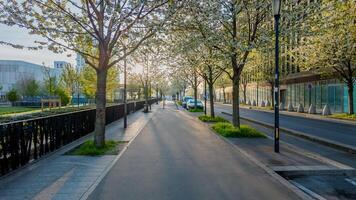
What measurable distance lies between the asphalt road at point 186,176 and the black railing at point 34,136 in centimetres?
224

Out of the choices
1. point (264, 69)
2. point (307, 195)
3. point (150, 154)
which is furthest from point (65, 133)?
point (264, 69)

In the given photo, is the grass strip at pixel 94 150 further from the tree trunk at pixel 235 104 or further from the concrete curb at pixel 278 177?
the tree trunk at pixel 235 104

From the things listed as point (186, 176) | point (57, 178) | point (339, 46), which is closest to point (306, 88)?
point (339, 46)

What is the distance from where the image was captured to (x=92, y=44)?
13758 millimetres

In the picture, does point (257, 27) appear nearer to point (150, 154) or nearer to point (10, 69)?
point (150, 154)

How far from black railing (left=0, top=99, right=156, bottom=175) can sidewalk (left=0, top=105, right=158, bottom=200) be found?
0.99 feet

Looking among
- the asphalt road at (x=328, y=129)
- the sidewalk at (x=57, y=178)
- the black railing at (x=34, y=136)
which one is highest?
the black railing at (x=34, y=136)

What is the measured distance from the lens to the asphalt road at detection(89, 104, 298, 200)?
267 inches

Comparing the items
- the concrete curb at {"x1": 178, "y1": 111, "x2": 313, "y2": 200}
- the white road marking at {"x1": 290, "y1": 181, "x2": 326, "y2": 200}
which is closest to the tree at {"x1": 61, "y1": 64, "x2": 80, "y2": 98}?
the concrete curb at {"x1": 178, "y1": 111, "x2": 313, "y2": 200}

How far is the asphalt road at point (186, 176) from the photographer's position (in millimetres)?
6785

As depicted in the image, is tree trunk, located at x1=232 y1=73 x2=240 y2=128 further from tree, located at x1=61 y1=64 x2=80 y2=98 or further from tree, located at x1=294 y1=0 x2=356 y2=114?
tree, located at x1=61 y1=64 x2=80 y2=98

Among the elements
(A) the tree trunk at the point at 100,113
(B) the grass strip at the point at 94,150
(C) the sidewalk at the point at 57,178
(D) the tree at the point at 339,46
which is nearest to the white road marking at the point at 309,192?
(C) the sidewalk at the point at 57,178

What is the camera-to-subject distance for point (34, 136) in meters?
9.90

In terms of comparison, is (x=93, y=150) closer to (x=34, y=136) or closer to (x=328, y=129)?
(x=34, y=136)
